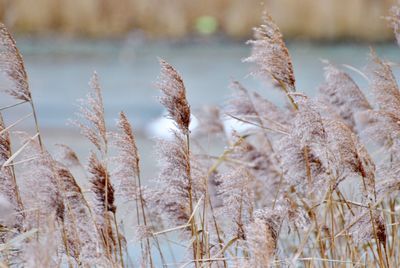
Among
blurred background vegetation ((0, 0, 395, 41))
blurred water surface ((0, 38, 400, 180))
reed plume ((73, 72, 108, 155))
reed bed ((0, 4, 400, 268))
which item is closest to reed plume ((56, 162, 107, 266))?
reed bed ((0, 4, 400, 268))

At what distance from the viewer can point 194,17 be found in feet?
39.4

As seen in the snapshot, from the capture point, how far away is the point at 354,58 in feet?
34.5

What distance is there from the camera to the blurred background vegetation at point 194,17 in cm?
1160

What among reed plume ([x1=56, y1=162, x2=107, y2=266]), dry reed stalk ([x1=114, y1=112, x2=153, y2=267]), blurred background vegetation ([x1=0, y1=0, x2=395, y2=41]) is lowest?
reed plume ([x1=56, y1=162, x2=107, y2=266])

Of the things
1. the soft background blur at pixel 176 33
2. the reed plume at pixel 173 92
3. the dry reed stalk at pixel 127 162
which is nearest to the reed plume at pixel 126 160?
the dry reed stalk at pixel 127 162

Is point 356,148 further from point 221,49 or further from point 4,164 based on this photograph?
point 221,49

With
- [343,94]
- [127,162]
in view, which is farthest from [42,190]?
[343,94]

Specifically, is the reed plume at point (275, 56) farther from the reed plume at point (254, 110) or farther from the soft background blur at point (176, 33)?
the soft background blur at point (176, 33)

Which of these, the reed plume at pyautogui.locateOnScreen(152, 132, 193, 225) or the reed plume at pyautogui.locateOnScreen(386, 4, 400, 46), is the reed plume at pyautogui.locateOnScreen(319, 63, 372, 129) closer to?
the reed plume at pyautogui.locateOnScreen(386, 4, 400, 46)

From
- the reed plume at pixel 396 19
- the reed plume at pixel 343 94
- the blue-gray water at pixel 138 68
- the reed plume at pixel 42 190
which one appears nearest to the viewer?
the reed plume at pixel 42 190

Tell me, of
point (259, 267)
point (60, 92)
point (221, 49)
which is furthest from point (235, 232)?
point (221, 49)

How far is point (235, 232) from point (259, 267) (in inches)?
16.5

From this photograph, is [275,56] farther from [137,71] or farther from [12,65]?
[137,71]

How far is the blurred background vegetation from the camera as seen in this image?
457 inches
